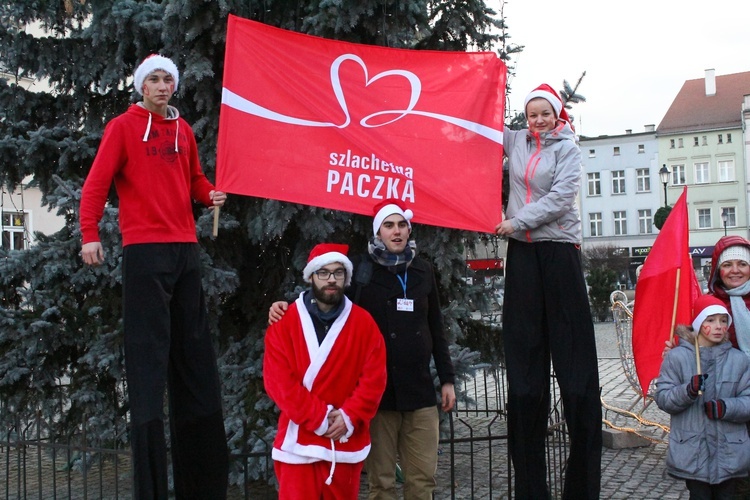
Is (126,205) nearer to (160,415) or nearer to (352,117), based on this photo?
(160,415)

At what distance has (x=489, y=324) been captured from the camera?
691 centimetres

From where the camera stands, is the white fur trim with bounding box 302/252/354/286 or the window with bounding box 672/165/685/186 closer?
the white fur trim with bounding box 302/252/354/286

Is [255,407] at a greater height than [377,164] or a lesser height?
lesser

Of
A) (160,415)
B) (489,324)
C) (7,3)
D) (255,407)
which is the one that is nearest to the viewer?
(160,415)

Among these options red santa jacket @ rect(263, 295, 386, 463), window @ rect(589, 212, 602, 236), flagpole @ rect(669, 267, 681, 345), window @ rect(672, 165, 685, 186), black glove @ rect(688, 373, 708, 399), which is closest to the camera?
red santa jacket @ rect(263, 295, 386, 463)

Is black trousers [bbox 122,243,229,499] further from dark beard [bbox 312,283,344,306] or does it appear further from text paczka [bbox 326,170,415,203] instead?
text paczka [bbox 326,170,415,203]

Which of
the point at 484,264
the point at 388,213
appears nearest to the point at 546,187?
the point at 388,213

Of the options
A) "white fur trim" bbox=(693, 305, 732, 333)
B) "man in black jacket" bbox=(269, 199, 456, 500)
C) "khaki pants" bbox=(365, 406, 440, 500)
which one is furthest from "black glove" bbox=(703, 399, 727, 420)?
"khaki pants" bbox=(365, 406, 440, 500)

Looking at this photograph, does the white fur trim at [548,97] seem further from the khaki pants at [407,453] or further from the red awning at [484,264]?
the red awning at [484,264]

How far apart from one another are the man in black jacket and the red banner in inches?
14.2

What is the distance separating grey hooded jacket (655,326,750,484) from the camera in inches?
172

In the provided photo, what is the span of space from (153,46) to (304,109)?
7.41ft

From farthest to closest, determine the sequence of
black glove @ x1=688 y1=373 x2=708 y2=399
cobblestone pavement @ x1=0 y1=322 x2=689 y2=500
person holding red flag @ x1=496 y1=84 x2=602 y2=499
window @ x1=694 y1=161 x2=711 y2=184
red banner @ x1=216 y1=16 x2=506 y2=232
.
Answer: window @ x1=694 y1=161 x2=711 y2=184, cobblestone pavement @ x1=0 y1=322 x2=689 y2=500, red banner @ x1=216 y1=16 x2=506 y2=232, black glove @ x1=688 y1=373 x2=708 y2=399, person holding red flag @ x1=496 y1=84 x2=602 y2=499

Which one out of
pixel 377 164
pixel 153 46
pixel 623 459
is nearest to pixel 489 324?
pixel 623 459
